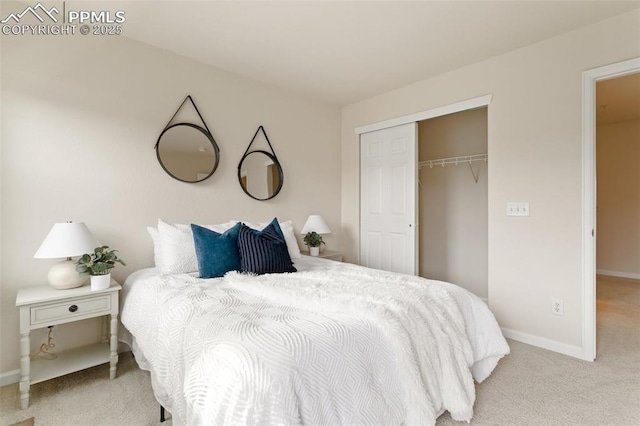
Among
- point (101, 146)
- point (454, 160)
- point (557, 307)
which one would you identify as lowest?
point (557, 307)

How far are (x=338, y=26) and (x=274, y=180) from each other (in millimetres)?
1680

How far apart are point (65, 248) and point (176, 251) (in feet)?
2.16

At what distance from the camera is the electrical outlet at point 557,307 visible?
2.68m

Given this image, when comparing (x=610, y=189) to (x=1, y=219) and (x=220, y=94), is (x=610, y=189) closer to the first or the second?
(x=220, y=94)

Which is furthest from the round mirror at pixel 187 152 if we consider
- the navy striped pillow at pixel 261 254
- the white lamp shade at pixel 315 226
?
the white lamp shade at pixel 315 226

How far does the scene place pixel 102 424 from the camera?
1.76 meters

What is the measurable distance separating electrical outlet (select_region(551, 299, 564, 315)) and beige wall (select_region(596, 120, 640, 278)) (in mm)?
4094

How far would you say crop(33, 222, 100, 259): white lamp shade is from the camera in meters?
2.01

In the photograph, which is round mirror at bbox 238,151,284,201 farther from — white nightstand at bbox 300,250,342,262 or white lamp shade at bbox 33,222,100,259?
white lamp shade at bbox 33,222,100,259

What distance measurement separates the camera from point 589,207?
2.54 meters

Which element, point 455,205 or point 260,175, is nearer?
point 260,175

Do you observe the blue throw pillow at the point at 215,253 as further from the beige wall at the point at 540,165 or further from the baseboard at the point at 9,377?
the beige wall at the point at 540,165

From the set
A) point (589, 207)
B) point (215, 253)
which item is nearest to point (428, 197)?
point (589, 207)

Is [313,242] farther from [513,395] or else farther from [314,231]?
[513,395]
